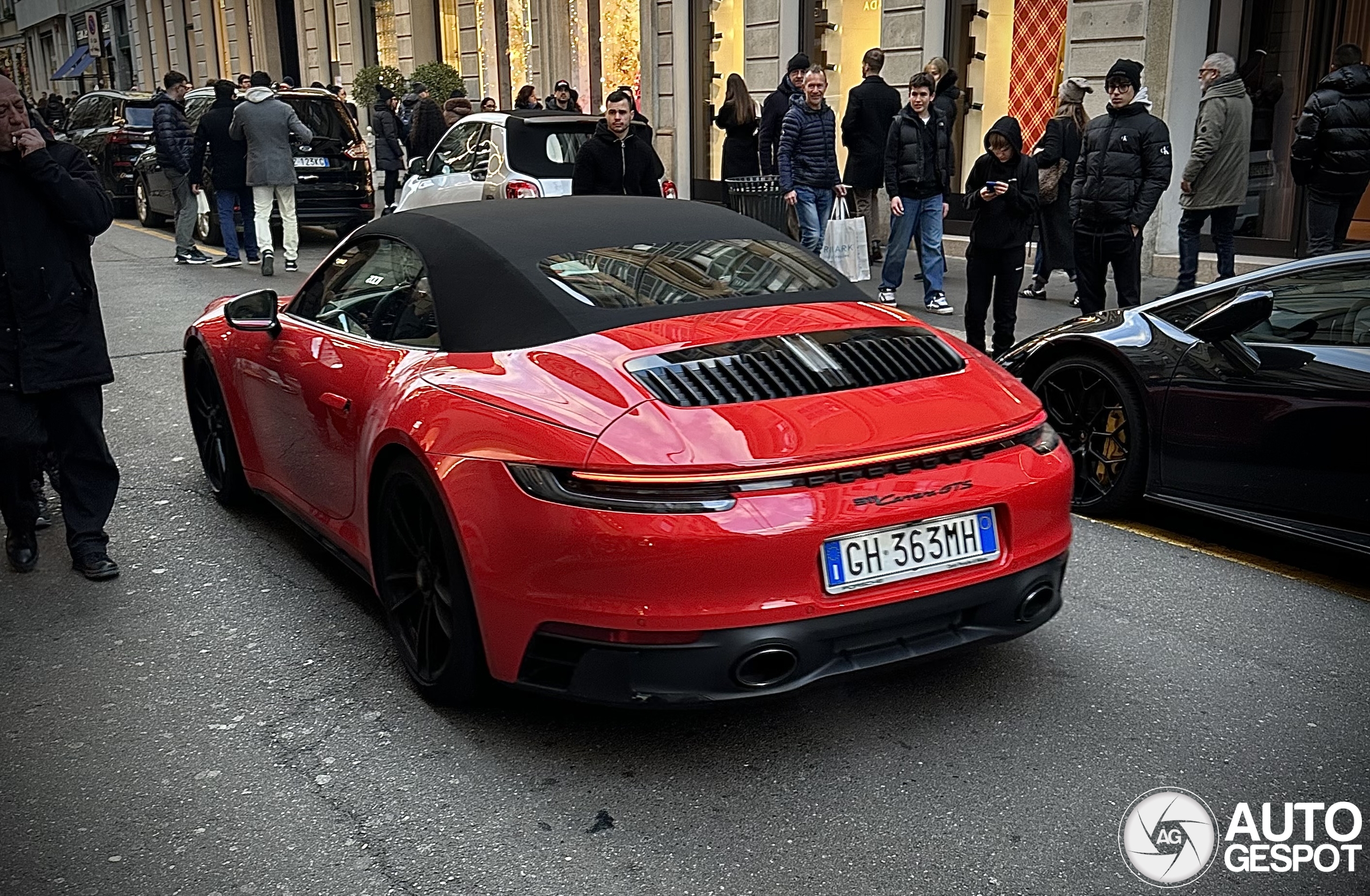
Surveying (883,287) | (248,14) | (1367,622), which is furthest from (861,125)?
(248,14)

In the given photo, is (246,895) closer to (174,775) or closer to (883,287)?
(174,775)

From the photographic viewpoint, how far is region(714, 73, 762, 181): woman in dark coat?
1432 centimetres

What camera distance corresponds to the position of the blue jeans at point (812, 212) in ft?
37.5

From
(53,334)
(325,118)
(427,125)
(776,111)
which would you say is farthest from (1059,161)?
(427,125)

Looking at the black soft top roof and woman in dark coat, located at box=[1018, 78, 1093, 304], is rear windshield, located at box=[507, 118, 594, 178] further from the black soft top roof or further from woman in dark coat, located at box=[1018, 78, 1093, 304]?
the black soft top roof

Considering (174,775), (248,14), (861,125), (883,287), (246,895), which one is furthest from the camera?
(248,14)

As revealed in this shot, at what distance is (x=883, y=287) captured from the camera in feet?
36.4

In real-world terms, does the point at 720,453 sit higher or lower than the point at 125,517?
higher

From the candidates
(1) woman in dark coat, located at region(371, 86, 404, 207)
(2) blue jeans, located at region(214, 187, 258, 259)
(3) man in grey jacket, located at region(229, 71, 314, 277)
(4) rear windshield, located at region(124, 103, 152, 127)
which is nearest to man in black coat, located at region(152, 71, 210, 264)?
(2) blue jeans, located at region(214, 187, 258, 259)

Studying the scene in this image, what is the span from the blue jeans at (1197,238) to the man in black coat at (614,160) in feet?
13.7

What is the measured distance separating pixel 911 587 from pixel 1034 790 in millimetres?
581

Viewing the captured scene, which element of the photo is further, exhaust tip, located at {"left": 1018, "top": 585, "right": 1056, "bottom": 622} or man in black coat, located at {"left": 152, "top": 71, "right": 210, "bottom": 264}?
man in black coat, located at {"left": 152, "top": 71, "right": 210, "bottom": 264}

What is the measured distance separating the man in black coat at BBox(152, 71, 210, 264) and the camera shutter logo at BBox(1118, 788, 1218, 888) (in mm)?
13531

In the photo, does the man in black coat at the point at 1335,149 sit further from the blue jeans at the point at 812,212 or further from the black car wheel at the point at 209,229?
the black car wheel at the point at 209,229
